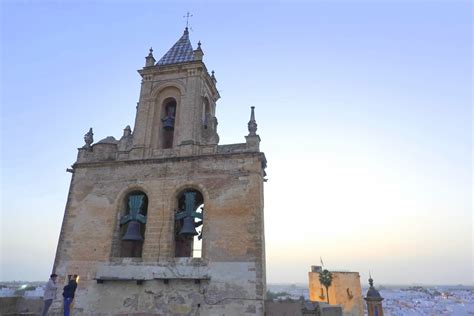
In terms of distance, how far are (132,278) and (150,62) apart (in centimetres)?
1165

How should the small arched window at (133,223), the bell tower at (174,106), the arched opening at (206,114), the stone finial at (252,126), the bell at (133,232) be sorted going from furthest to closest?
the arched opening at (206,114)
the bell tower at (174,106)
the stone finial at (252,126)
the small arched window at (133,223)
the bell at (133,232)

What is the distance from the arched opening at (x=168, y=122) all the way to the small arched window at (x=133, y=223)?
11.1 feet

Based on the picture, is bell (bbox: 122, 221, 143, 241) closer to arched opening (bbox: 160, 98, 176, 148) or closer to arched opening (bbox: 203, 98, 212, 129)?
arched opening (bbox: 160, 98, 176, 148)

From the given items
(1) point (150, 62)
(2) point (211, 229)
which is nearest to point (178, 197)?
(2) point (211, 229)

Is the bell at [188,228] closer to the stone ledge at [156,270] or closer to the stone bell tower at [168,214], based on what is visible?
the stone bell tower at [168,214]

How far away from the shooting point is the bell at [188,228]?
13.2 m

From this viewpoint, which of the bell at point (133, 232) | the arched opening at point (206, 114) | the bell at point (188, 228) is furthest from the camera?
the arched opening at point (206, 114)

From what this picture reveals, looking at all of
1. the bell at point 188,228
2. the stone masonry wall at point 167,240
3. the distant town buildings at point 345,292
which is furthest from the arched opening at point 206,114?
the distant town buildings at point 345,292

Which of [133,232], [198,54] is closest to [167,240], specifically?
[133,232]

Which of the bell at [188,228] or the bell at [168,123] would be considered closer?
the bell at [188,228]

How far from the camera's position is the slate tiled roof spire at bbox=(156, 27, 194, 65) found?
709 inches

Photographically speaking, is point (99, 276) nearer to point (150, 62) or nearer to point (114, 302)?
point (114, 302)

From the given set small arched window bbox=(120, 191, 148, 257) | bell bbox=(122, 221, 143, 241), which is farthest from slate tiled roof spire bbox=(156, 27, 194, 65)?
bell bbox=(122, 221, 143, 241)

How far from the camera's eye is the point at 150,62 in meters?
18.1
